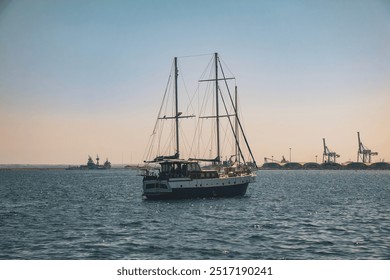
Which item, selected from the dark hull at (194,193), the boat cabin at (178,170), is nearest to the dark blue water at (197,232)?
the dark hull at (194,193)

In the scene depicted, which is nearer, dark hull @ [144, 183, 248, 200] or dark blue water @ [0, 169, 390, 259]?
dark blue water @ [0, 169, 390, 259]

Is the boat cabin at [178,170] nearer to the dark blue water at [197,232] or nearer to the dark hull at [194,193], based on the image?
the dark hull at [194,193]

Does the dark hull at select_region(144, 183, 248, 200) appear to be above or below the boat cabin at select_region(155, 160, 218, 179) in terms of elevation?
below

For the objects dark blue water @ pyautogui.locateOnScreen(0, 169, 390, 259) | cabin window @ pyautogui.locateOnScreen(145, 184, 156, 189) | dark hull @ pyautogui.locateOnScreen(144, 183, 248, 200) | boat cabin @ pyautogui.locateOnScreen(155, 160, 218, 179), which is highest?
boat cabin @ pyautogui.locateOnScreen(155, 160, 218, 179)

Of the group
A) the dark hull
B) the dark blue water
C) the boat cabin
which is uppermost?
the boat cabin

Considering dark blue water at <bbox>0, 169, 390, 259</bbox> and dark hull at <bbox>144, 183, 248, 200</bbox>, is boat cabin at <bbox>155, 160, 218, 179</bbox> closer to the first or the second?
dark hull at <bbox>144, 183, 248, 200</bbox>

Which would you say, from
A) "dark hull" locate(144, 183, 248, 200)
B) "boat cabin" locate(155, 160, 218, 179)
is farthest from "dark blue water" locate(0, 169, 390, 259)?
"boat cabin" locate(155, 160, 218, 179)

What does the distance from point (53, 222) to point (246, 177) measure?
98.5 ft

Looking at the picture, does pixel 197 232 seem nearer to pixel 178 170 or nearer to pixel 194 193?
pixel 194 193

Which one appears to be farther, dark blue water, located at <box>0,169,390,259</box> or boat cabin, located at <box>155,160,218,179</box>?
boat cabin, located at <box>155,160,218,179</box>

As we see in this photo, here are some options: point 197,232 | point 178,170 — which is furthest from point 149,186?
point 197,232

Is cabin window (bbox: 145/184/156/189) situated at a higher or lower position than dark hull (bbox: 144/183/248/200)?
higher
